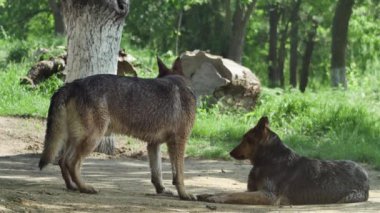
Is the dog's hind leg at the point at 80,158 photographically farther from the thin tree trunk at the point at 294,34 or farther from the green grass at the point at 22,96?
the thin tree trunk at the point at 294,34

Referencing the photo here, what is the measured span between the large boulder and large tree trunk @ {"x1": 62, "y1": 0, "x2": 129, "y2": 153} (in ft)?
18.0

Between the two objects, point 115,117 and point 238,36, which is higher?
point 238,36

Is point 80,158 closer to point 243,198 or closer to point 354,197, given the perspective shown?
point 243,198

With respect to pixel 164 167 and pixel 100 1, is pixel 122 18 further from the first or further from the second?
pixel 164 167

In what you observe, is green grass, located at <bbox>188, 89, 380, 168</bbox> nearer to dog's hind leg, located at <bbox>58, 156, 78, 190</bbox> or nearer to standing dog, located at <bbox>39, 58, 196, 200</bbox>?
standing dog, located at <bbox>39, 58, 196, 200</bbox>

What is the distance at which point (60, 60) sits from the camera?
18797 mm

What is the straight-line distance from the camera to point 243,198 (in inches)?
362

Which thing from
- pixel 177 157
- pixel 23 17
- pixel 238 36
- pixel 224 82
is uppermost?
pixel 23 17

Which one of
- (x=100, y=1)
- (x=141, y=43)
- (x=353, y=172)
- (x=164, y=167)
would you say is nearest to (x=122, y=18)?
(x=100, y=1)

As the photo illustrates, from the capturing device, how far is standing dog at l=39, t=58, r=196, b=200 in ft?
28.7

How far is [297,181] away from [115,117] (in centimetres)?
233

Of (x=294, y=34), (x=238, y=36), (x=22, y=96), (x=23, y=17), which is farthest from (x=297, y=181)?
(x=23, y=17)

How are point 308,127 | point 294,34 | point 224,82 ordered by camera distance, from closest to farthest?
point 308,127
point 224,82
point 294,34

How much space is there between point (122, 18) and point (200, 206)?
522 cm
